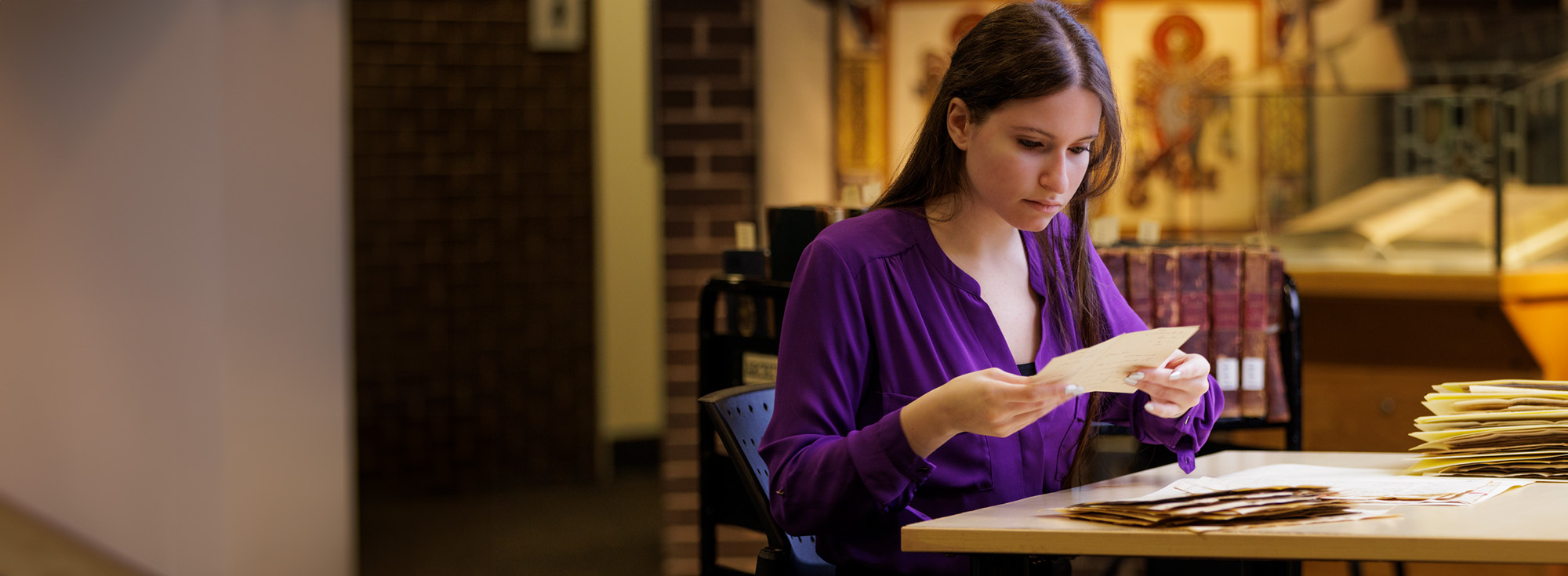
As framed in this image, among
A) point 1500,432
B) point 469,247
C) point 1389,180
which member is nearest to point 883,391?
point 1500,432

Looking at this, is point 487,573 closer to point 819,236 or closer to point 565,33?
point 565,33

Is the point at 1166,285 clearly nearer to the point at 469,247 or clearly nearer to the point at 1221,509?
the point at 1221,509

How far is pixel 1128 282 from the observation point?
257cm

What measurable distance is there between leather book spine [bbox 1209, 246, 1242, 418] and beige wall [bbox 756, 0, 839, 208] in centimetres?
159

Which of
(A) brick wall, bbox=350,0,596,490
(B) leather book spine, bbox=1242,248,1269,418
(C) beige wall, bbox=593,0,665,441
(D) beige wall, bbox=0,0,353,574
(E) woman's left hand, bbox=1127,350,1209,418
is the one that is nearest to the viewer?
(E) woman's left hand, bbox=1127,350,1209,418

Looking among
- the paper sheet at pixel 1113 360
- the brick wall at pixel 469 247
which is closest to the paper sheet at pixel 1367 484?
the paper sheet at pixel 1113 360

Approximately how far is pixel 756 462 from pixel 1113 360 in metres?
0.64

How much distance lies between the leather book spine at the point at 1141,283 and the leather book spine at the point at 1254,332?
7.1 inches

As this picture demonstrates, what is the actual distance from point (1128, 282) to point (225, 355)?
2.55m

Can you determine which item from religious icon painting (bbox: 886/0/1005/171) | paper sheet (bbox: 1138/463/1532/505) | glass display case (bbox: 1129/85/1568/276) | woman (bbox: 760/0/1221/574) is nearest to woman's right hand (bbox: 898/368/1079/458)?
woman (bbox: 760/0/1221/574)

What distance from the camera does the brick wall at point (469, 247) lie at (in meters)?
5.63

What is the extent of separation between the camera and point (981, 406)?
1343mm

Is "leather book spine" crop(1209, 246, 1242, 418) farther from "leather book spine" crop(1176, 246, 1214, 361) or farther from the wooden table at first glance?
the wooden table

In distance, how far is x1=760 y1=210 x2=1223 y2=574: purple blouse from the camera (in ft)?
4.97
